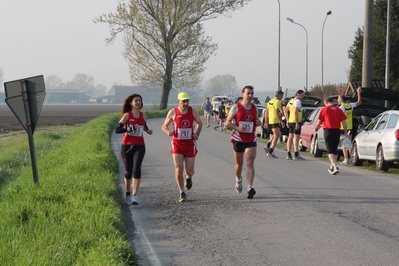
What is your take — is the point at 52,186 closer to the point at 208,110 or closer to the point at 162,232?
the point at 162,232

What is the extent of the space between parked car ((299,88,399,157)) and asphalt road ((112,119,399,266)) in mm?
3359

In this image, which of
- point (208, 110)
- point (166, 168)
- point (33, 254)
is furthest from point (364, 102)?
point (208, 110)

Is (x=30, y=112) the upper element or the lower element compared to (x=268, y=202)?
upper

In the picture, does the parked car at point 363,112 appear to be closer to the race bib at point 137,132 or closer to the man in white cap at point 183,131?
the man in white cap at point 183,131

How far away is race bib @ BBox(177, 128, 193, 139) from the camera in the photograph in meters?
11.9

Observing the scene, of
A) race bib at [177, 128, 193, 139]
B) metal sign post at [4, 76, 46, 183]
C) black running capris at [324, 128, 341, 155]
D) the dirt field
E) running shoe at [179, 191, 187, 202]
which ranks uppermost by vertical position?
metal sign post at [4, 76, 46, 183]

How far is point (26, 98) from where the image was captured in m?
11.4

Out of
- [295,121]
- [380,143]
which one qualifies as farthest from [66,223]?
[295,121]

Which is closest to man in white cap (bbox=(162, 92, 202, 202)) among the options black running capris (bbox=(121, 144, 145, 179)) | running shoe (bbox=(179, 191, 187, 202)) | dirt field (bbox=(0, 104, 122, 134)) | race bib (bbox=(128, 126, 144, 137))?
running shoe (bbox=(179, 191, 187, 202))

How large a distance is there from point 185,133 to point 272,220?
8.20 feet

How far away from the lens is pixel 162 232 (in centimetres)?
933

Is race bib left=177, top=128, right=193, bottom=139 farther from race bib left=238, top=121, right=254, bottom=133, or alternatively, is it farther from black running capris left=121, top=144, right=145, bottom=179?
race bib left=238, top=121, right=254, bottom=133

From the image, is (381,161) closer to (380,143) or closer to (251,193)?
(380,143)

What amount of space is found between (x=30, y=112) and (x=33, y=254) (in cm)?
528
